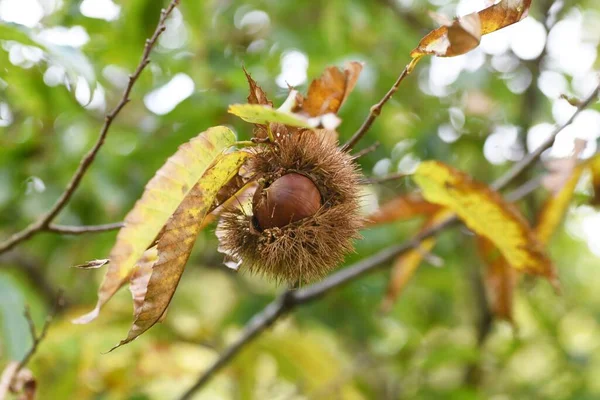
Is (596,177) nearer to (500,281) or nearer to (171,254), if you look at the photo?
(500,281)

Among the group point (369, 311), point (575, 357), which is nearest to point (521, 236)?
point (369, 311)

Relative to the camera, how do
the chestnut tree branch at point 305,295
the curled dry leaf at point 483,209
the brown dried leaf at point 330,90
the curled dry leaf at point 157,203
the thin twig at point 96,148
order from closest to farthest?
the curled dry leaf at point 157,203
the brown dried leaf at point 330,90
the thin twig at point 96,148
the curled dry leaf at point 483,209
the chestnut tree branch at point 305,295

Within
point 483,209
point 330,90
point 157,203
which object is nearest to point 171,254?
point 157,203

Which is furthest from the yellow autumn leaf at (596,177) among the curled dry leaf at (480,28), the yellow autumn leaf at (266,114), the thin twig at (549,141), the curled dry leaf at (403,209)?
the yellow autumn leaf at (266,114)

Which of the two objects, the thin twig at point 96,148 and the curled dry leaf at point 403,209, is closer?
the thin twig at point 96,148

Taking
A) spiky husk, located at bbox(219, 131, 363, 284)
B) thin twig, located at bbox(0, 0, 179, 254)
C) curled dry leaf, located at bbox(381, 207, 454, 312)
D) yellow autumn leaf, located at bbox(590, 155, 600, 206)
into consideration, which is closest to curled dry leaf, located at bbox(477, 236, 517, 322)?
curled dry leaf, located at bbox(381, 207, 454, 312)

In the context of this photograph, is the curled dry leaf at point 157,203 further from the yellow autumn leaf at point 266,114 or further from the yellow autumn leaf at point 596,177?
the yellow autumn leaf at point 596,177
